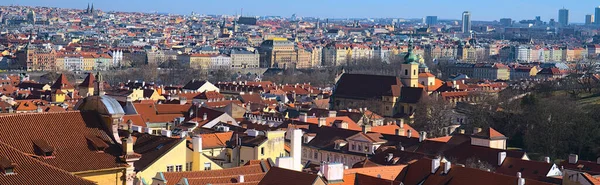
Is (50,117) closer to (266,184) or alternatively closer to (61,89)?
(266,184)

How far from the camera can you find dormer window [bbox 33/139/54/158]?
2029 cm

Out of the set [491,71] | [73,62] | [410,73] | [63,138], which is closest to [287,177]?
[63,138]

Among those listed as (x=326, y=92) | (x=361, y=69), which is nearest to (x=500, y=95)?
(x=326, y=92)

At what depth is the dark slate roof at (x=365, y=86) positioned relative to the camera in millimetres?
73688

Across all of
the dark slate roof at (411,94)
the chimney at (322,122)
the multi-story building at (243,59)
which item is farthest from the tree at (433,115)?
the multi-story building at (243,59)

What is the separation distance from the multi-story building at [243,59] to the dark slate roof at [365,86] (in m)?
95.0

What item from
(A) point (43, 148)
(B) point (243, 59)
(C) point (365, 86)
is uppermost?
(A) point (43, 148)

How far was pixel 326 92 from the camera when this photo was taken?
293ft

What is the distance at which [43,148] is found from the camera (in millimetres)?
20328

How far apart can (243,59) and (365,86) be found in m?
102

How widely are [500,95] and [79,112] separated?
4970cm

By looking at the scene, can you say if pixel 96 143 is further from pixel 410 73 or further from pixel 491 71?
pixel 491 71

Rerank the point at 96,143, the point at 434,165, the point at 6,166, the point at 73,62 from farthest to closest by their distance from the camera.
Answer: the point at 73,62 < the point at 434,165 < the point at 96,143 < the point at 6,166

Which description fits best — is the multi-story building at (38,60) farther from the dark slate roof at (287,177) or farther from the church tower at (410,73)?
the dark slate roof at (287,177)
